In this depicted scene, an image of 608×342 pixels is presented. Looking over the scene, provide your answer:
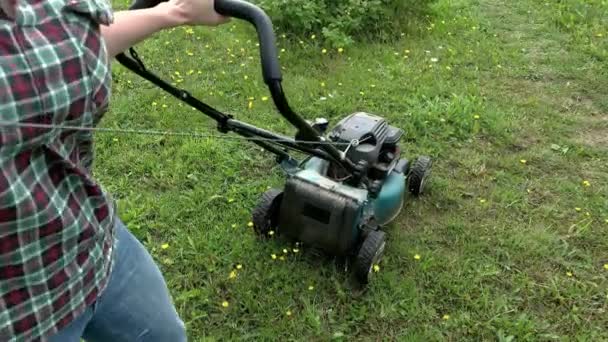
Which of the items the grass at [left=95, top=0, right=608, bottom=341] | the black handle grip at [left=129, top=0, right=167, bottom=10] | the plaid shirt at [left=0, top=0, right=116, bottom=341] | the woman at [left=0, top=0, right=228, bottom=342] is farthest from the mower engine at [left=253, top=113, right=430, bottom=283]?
the plaid shirt at [left=0, top=0, right=116, bottom=341]

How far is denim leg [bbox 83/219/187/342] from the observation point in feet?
4.73

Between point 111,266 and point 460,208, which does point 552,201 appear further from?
point 111,266

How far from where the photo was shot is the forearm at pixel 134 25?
1.29m

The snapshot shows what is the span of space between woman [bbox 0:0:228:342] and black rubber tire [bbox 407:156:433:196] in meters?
1.99

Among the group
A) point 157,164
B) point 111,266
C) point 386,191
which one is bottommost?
point 157,164

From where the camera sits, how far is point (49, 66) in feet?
3.38

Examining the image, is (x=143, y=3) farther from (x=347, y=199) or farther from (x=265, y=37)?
(x=347, y=199)

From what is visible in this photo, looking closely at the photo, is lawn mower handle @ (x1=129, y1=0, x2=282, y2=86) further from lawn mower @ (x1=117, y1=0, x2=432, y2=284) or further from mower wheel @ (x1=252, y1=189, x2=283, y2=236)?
mower wheel @ (x1=252, y1=189, x2=283, y2=236)

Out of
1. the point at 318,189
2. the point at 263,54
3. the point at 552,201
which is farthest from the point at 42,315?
the point at 552,201

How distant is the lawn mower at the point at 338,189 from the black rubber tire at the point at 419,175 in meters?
0.20

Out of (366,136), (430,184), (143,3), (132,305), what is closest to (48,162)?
(132,305)

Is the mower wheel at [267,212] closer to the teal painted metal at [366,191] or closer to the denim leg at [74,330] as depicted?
the teal painted metal at [366,191]

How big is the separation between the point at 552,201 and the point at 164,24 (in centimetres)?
251

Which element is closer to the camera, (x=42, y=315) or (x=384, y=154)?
(x=42, y=315)
